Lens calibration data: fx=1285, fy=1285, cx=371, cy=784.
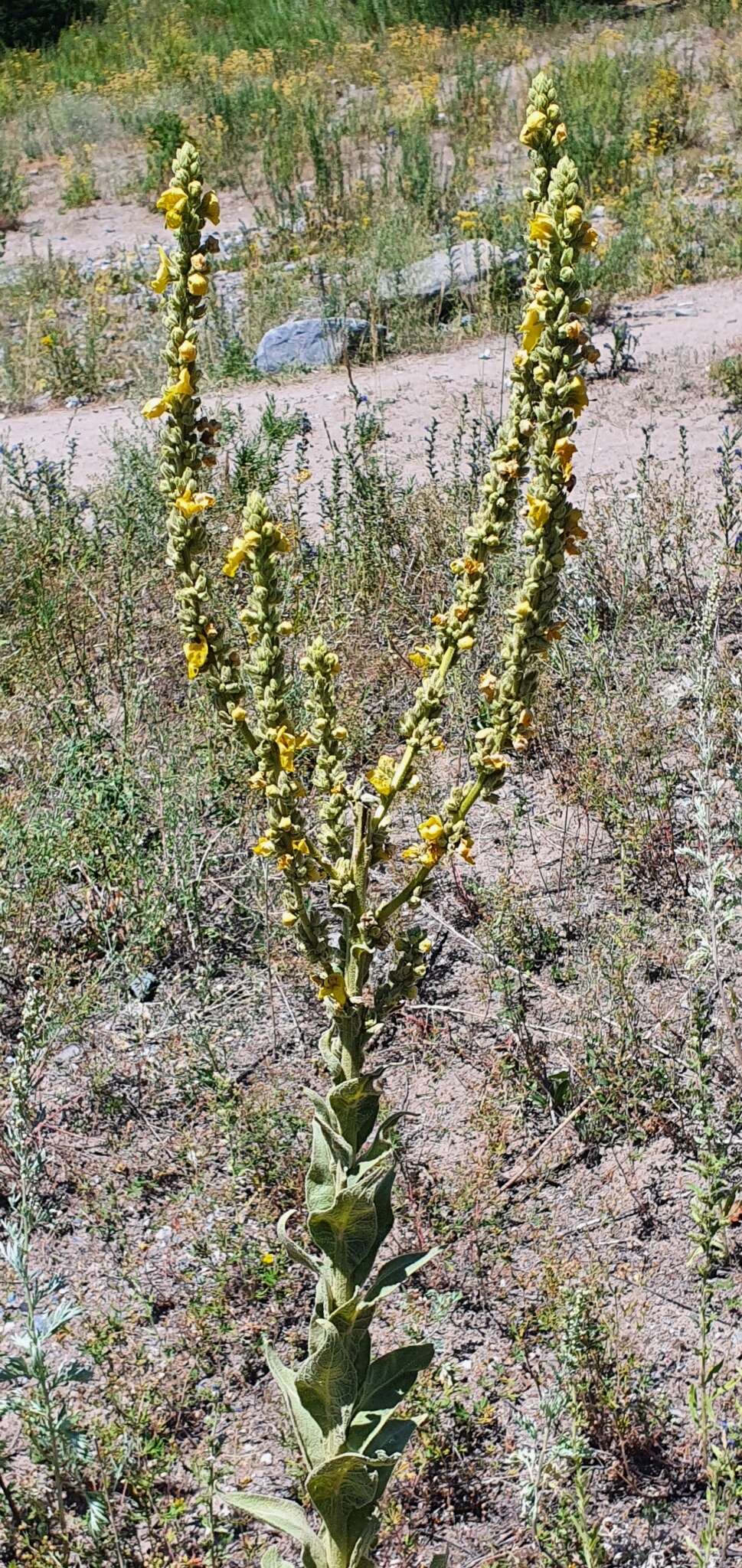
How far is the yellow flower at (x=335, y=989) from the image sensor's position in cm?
191

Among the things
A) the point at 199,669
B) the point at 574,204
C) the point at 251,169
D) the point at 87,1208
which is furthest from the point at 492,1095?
the point at 251,169

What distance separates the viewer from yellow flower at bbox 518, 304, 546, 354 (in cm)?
160

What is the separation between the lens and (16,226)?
1378cm

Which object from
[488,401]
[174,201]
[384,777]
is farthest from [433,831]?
[488,401]

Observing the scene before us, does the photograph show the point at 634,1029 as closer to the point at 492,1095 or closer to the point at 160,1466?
the point at 492,1095

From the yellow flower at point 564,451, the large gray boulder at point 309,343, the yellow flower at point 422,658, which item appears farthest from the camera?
the large gray boulder at point 309,343

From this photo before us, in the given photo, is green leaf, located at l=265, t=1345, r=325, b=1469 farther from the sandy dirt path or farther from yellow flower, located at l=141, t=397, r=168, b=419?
the sandy dirt path

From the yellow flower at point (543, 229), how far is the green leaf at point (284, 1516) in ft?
6.58

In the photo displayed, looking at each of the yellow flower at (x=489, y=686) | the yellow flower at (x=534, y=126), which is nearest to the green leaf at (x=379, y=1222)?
the yellow flower at (x=489, y=686)

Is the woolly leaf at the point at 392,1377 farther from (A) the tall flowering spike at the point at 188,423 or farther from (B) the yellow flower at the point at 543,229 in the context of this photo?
(B) the yellow flower at the point at 543,229

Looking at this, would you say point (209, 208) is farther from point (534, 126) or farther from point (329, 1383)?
point (329, 1383)

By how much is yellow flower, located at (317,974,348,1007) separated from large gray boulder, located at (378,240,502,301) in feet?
26.3

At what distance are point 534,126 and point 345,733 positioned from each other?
2.80 ft

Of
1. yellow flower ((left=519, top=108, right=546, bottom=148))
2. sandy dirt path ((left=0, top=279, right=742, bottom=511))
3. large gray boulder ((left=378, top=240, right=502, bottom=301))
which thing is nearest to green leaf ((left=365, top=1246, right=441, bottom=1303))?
yellow flower ((left=519, top=108, right=546, bottom=148))
